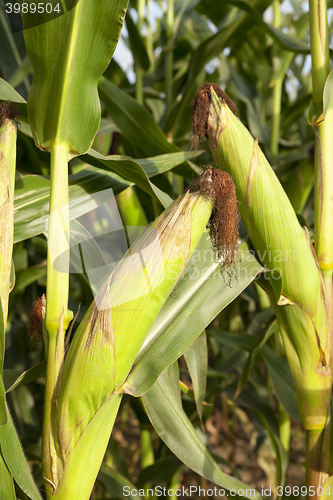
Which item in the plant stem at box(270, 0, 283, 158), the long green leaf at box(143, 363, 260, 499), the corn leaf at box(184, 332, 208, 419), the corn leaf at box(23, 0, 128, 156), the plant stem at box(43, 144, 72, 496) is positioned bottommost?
the long green leaf at box(143, 363, 260, 499)

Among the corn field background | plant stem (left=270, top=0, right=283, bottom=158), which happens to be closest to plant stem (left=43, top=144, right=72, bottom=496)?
the corn field background

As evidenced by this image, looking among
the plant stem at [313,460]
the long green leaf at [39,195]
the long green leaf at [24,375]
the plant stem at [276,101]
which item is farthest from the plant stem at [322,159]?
the plant stem at [276,101]

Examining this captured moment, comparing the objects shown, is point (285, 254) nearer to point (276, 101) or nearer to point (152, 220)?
point (152, 220)

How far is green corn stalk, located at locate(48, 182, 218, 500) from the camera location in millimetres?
410

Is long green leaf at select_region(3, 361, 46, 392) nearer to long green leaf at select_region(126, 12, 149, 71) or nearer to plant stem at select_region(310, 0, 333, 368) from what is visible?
plant stem at select_region(310, 0, 333, 368)

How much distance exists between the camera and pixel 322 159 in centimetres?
59

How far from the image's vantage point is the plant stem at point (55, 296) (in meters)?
0.42

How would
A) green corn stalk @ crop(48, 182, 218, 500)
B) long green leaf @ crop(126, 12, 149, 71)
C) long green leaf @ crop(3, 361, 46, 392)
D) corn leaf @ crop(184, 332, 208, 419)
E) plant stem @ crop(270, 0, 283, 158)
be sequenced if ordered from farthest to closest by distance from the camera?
1. plant stem @ crop(270, 0, 283, 158)
2. long green leaf @ crop(126, 12, 149, 71)
3. corn leaf @ crop(184, 332, 208, 419)
4. long green leaf @ crop(3, 361, 46, 392)
5. green corn stalk @ crop(48, 182, 218, 500)

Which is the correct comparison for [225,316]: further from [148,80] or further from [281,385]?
[148,80]

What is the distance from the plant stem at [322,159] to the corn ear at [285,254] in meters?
0.03

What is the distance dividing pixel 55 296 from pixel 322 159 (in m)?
0.47

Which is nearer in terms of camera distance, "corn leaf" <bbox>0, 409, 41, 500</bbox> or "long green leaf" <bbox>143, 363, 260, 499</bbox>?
"corn leaf" <bbox>0, 409, 41, 500</bbox>

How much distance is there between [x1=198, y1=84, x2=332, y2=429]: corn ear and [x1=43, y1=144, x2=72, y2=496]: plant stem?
24 centimetres

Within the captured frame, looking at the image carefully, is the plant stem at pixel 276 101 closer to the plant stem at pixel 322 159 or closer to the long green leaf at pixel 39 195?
the plant stem at pixel 322 159
